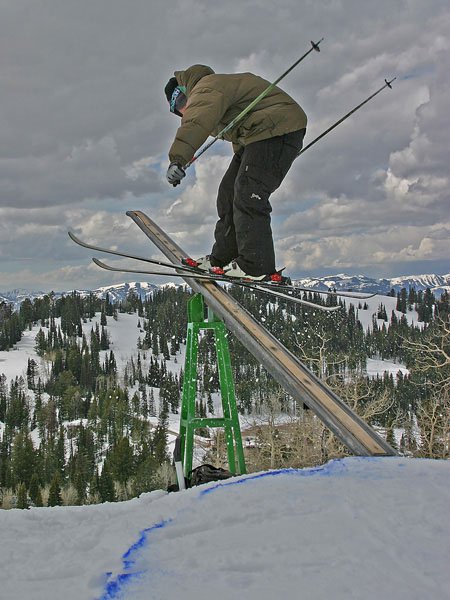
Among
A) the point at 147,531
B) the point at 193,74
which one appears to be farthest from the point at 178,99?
the point at 147,531

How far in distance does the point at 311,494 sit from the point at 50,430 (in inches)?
4069

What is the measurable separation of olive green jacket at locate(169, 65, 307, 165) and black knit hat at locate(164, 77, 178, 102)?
150 mm

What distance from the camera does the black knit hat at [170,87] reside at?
191 inches

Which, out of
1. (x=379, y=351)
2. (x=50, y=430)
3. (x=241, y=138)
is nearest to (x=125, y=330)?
(x=50, y=430)

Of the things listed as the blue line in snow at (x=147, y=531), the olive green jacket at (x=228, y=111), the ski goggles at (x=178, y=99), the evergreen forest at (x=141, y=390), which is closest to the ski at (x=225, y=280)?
the olive green jacket at (x=228, y=111)

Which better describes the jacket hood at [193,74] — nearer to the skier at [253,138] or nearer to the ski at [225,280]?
the skier at [253,138]

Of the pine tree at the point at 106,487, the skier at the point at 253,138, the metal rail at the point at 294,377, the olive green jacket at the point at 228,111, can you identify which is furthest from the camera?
the pine tree at the point at 106,487

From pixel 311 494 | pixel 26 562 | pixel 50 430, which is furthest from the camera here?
pixel 50 430

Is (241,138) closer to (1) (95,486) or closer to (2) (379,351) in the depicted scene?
(1) (95,486)

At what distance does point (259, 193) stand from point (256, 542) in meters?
3.51

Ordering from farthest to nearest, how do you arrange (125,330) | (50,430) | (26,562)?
(125,330) < (50,430) < (26,562)

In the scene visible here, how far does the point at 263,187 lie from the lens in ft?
15.0

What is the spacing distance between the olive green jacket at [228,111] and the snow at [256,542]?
2.95 m

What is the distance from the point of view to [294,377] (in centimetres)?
342
